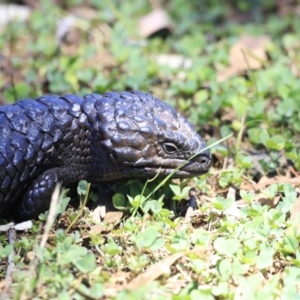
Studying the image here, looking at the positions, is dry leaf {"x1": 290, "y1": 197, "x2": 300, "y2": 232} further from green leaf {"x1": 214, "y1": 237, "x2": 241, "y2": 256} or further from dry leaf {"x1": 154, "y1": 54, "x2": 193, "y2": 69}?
dry leaf {"x1": 154, "y1": 54, "x2": 193, "y2": 69}

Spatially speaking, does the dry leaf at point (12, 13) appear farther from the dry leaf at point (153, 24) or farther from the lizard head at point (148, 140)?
the lizard head at point (148, 140)

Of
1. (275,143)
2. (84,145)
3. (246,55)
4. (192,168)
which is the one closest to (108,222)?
(84,145)

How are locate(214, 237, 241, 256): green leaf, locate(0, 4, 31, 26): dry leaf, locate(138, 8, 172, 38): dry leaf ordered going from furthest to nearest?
locate(0, 4, 31, 26): dry leaf → locate(138, 8, 172, 38): dry leaf → locate(214, 237, 241, 256): green leaf

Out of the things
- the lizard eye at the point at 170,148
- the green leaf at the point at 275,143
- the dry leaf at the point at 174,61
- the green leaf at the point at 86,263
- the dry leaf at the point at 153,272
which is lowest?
the dry leaf at the point at 153,272

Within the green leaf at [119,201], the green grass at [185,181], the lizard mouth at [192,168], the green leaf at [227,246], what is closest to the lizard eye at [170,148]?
Result: the lizard mouth at [192,168]

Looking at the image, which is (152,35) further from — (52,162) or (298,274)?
(298,274)

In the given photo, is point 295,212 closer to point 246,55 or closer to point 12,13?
point 246,55

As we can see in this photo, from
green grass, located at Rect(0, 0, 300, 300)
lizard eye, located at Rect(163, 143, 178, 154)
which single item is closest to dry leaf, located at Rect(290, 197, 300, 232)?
green grass, located at Rect(0, 0, 300, 300)
